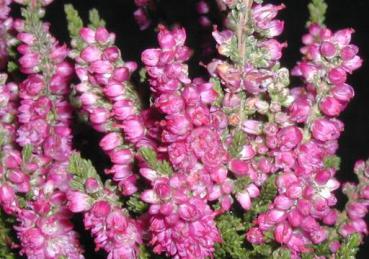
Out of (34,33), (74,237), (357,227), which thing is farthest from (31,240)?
(357,227)

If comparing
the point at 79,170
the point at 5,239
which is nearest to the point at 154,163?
the point at 79,170

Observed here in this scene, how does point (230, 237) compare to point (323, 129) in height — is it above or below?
below

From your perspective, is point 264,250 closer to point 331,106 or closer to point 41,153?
point 331,106

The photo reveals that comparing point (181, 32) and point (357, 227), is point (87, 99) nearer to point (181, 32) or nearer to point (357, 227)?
point (181, 32)

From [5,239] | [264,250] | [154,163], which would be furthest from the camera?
[5,239]

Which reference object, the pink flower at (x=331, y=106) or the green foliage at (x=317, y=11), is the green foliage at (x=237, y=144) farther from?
the green foliage at (x=317, y=11)
